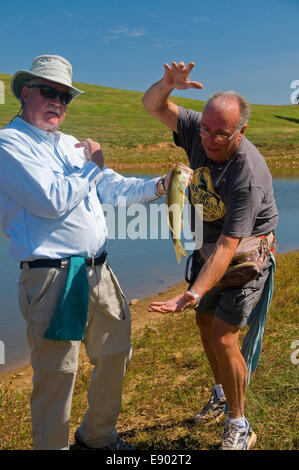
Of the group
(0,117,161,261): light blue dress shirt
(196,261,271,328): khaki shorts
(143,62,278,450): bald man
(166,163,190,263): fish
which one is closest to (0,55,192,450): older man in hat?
(0,117,161,261): light blue dress shirt

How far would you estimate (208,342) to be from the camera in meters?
4.54

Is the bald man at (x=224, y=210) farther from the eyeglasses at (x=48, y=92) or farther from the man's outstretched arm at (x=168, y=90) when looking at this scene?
the eyeglasses at (x=48, y=92)

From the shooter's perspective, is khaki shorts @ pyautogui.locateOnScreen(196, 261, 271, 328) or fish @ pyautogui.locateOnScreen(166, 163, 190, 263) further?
khaki shorts @ pyautogui.locateOnScreen(196, 261, 271, 328)

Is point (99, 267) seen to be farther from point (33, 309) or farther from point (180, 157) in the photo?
point (180, 157)

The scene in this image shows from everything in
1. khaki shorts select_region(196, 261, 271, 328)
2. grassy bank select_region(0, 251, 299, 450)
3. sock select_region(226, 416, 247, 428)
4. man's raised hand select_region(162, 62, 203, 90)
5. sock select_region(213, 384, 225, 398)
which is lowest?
grassy bank select_region(0, 251, 299, 450)

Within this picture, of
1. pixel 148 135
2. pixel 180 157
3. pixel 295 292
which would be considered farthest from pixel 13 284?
pixel 148 135

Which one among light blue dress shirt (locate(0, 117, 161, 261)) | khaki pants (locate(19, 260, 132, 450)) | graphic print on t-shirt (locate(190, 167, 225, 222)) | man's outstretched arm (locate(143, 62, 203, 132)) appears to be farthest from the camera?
man's outstretched arm (locate(143, 62, 203, 132))

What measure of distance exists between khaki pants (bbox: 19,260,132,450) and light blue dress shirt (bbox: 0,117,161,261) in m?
0.21

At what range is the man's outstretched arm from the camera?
3977 mm

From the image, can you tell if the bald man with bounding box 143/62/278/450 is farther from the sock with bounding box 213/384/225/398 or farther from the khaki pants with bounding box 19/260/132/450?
the khaki pants with bounding box 19/260/132/450

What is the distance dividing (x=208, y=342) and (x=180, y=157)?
43928 mm

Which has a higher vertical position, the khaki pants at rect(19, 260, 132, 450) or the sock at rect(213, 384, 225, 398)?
the khaki pants at rect(19, 260, 132, 450)

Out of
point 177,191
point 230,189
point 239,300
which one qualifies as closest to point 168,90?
point 230,189
